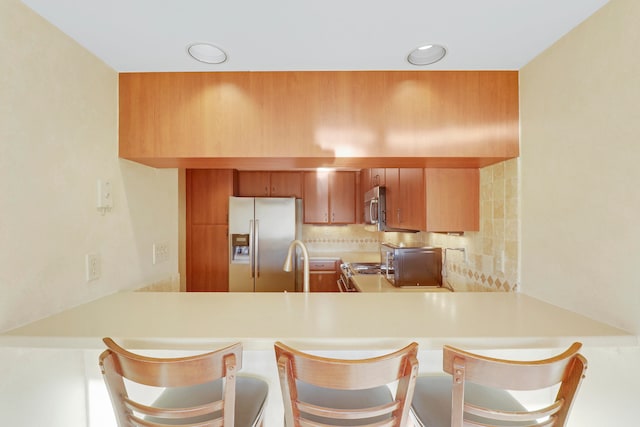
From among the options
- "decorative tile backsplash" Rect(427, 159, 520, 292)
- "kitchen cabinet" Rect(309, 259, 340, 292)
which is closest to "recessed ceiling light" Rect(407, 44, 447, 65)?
"decorative tile backsplash" Rect(427, 159, 520, 292)

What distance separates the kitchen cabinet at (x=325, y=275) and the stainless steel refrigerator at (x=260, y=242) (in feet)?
1.49

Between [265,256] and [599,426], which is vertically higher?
[265,256]

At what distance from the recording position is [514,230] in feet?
5.26

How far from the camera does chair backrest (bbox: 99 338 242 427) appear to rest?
2.71 feet

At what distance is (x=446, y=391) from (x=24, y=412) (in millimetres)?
1469

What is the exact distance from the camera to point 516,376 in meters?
0.80

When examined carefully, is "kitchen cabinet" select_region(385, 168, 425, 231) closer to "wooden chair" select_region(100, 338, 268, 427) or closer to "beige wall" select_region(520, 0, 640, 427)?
"beige wall" select_region(520, 0, 640, 427)

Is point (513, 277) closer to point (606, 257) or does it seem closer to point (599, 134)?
point (606, 257)

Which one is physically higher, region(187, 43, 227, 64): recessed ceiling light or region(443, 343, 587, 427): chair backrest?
region(187, 43, 227, 64): recessed ceiling light

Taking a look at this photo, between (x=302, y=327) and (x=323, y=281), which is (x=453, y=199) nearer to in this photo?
(x=302, y=327)

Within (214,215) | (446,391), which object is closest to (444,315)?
(446,391)

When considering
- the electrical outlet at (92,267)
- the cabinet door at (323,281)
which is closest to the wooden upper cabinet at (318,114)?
the electrical outlet at (92,267)

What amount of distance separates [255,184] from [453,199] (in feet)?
9.43

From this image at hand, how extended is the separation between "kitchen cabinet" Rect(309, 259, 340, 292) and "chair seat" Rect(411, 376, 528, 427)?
292cm
